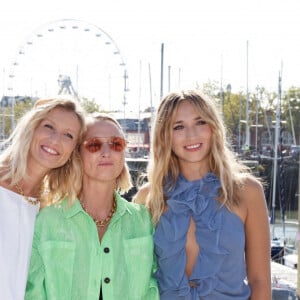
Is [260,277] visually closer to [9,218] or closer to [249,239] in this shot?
[249,239]

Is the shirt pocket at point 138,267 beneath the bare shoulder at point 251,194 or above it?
beneath

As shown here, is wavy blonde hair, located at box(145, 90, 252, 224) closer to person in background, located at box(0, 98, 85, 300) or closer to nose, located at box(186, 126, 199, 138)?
nose, located at box(186, 126, 199, 138)

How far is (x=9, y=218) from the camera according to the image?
4.96m

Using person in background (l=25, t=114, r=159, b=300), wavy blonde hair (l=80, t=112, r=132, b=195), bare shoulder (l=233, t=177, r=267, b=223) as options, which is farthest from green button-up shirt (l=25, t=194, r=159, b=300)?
bare shoulder (l=233, t=177, r=267, b=223)

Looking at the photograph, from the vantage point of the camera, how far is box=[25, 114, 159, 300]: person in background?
492cm

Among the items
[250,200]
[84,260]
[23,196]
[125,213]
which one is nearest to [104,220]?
[125,213]

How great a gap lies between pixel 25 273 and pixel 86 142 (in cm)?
110

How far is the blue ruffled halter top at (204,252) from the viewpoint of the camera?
514 cm

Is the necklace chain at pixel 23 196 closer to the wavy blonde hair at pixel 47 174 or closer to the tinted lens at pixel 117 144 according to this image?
the wavy blonde hair at pixel 47 174

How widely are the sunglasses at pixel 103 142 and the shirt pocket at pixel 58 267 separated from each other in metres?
0.77

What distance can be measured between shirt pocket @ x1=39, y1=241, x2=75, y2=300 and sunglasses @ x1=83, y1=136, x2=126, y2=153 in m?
0.77

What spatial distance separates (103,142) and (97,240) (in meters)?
0.76

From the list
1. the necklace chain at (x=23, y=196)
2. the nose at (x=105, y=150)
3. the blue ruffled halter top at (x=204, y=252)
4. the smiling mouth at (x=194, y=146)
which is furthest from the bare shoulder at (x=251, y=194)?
the necklace chain at (x=23, y=196)

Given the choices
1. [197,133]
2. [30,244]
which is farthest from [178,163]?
[30,244]
